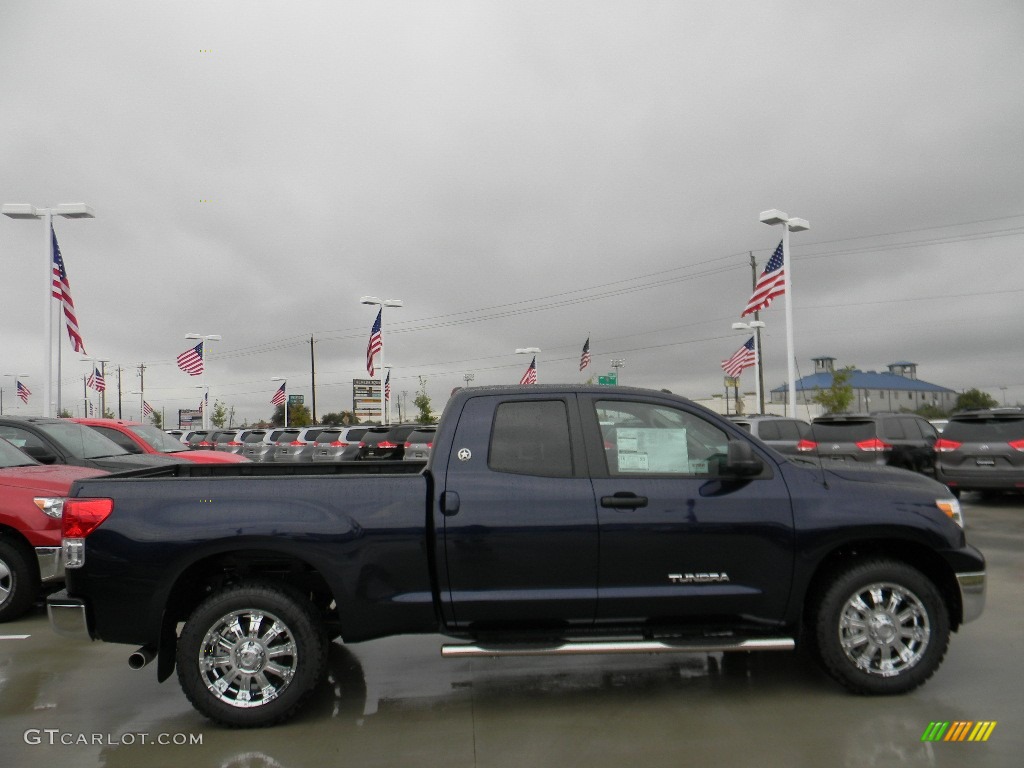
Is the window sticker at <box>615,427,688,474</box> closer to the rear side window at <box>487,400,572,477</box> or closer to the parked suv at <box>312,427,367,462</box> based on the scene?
the rear side window at <box>487,400,572,477</box>

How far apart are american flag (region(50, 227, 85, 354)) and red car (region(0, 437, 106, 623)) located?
13541mm

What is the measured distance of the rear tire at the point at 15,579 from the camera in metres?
6.73

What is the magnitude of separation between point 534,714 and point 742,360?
2499 centimetres

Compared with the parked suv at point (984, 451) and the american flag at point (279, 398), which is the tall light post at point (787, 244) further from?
the american flag at point (279, 398)

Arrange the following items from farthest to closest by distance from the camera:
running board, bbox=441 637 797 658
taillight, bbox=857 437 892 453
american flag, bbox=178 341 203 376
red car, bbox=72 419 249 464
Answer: american flag, bbox=178 341 203 376
taillight, bbox=857 437 892 453
red car, bbox=72 419 249 464
running board, bbox=441 637 797 658

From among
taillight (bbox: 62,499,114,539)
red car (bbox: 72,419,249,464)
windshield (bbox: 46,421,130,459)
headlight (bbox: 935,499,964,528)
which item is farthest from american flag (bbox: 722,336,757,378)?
taillight (bbox: 62,499,114,539)

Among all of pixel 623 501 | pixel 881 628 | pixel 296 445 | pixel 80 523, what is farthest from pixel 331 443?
pixel 881 628

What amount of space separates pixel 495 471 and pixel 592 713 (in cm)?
153

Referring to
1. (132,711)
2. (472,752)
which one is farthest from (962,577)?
(132,711)

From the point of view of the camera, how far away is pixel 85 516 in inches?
174

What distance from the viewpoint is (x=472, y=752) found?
4.04 m

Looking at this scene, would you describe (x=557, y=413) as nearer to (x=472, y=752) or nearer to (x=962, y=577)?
(x=472, y=752)

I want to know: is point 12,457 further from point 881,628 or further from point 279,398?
point 279,398

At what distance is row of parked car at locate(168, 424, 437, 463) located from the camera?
18156 mm
